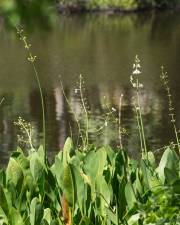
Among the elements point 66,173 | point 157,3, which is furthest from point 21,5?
point 157,3

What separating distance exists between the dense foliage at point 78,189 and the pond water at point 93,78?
575mm

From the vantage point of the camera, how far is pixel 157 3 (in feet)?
138

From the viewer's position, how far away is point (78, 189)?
2.85m

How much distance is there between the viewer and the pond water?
415 inches

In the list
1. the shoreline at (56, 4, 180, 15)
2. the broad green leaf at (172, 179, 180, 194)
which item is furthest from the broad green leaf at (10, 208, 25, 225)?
the shoreline at (56, 4, 180, 15)

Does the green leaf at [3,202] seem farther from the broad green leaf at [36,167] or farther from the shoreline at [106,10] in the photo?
the shoreline at [106,10]

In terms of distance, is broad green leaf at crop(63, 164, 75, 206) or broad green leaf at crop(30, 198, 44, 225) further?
broad green leaf at crop(63, 164, 75, 206)

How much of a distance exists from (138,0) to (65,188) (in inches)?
1498

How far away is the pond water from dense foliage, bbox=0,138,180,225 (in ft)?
1.88

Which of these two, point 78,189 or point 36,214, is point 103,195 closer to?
point 78,189

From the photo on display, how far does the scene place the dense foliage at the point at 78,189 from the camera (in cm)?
276

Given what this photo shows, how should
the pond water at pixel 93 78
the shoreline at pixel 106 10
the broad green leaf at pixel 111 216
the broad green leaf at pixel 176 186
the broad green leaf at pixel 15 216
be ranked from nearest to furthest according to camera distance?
the broad green leaf at pixel 176 186, the broad green leaf at pixel 111 216, the broad green leaf at pixel 15 216, the pond water at pixel 93 78, the shoreline at pixel 106 10

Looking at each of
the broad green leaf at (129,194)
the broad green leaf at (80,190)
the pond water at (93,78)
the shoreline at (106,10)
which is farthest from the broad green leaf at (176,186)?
the shoreline at (106,10)

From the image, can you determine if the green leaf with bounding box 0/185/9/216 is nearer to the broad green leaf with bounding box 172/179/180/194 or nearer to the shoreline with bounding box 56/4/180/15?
the broad green leaf with bounding box 172/179/180/194
